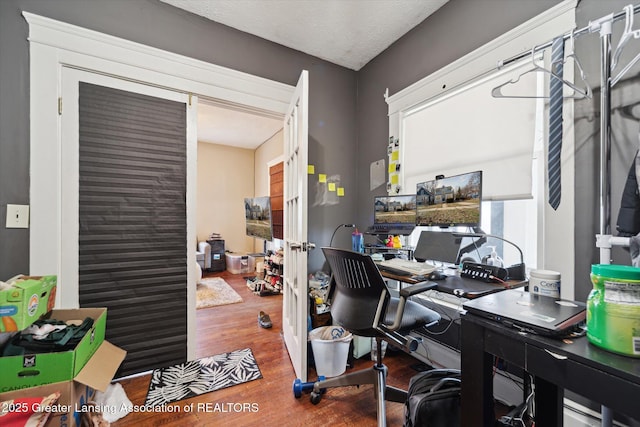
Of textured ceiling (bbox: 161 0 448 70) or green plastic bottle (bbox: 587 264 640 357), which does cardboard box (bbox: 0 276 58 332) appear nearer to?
textured ceiling (bbox: 161 0 448 70)

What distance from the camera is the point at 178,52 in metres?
1.99

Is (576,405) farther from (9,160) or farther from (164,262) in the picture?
(9,160)

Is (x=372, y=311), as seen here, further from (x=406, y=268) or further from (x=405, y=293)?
(x=406, y=268)

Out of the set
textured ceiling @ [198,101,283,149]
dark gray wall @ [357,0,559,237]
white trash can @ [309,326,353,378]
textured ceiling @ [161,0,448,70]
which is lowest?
white trash can @ [309,326,353,378]

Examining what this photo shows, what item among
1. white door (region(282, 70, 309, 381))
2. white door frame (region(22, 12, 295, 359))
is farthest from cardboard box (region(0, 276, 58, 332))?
white door (region(282, 70, 309, 381))

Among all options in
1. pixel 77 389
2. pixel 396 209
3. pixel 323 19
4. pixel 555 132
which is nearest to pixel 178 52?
pixel 323 19

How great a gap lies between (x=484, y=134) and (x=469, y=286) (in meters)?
1.05

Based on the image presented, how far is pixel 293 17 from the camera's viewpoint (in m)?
2.06

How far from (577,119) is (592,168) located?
0.26 meters

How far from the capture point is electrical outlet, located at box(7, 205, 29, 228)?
154 centimetres

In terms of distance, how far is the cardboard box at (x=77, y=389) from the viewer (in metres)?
1.16

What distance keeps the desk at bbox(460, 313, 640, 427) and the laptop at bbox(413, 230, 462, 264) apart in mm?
760

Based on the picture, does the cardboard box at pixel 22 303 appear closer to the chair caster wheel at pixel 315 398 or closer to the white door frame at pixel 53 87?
the white door frame at pixel 53 87

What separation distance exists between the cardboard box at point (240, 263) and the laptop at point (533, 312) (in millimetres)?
4888
